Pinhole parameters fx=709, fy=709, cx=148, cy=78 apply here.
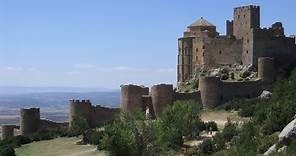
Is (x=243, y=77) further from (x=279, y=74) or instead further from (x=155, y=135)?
(x=155, y=135)

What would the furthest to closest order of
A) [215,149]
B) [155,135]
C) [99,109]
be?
[99,109] < [155,135] < [215,149]

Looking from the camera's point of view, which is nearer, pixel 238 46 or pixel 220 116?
pixel 220 116

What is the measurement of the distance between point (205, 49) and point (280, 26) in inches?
275

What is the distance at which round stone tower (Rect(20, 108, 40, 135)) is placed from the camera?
57906mm

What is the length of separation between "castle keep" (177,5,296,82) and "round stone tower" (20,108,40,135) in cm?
1247

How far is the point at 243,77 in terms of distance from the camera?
5300 centimetres

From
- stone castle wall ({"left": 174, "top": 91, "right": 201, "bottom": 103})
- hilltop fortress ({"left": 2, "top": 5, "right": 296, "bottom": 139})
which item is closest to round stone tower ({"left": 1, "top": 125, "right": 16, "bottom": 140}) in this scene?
hilltop fortress ({"left": 2, "top": 5, "right": 296, "bottom": 139})

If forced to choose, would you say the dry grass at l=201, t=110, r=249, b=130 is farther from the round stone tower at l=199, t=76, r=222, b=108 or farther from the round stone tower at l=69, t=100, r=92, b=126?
the round stone tower at l=69, t=100, r=92, b=126

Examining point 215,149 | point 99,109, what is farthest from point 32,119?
point 215,149

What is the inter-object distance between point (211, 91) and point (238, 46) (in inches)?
205

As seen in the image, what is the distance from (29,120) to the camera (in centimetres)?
5812

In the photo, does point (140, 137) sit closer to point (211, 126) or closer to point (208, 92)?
point (211, 126)

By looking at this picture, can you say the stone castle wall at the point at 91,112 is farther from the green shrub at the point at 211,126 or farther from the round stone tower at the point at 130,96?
the green shrub at the point at 211,126

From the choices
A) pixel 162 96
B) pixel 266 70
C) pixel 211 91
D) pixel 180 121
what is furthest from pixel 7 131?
pixel 180 121
